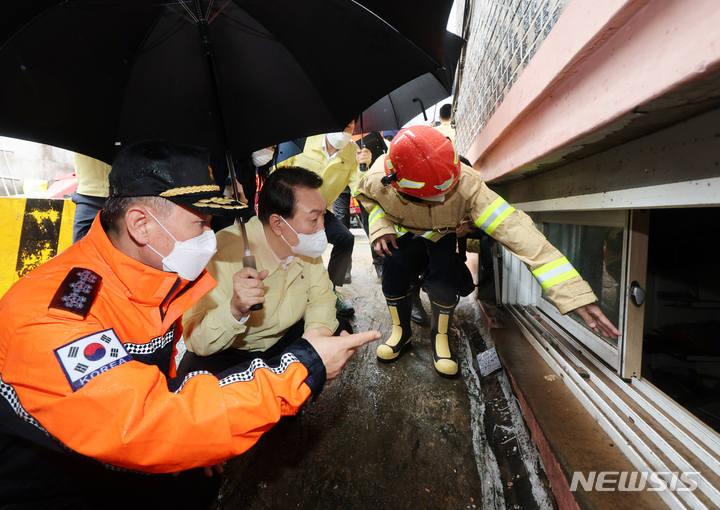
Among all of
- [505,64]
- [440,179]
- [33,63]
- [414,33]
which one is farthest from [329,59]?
[505,64]

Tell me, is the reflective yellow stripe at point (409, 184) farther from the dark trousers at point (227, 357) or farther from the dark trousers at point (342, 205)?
the dark trousers at point (342, 205)

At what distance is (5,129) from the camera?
1.13 meters

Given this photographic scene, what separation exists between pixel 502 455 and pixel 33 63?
264cm

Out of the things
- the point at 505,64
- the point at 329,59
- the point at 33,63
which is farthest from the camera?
the point at 505,64

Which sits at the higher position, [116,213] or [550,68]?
[550,68]

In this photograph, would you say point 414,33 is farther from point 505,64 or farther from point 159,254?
point 159,254

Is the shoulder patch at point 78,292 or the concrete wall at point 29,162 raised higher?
the concrete wall at point 29,162

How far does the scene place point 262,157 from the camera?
2230mm

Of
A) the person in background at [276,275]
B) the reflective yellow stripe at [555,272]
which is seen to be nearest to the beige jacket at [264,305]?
the person in background at [276,275]

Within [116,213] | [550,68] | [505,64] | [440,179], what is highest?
[505,64]

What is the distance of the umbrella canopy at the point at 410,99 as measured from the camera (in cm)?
344

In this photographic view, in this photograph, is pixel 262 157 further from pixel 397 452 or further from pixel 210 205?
pixel 397 452

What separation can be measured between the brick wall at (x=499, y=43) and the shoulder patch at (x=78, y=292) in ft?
6.91

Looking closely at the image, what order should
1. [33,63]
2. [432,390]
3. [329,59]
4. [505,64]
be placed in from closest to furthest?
[33,63] → [329,59] → [432,390] → [505,64]
